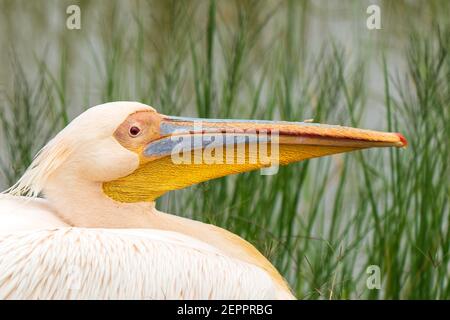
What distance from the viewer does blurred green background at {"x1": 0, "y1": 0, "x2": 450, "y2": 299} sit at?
465 cm

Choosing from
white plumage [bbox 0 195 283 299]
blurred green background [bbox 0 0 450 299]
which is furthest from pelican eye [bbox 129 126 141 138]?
blurred green background [bbox 0 0 450 299]

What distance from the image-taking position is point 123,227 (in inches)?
150

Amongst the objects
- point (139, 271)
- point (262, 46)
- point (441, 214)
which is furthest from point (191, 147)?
point (262, 46)

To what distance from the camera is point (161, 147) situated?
382cm

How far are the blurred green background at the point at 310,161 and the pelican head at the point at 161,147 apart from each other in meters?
0.64

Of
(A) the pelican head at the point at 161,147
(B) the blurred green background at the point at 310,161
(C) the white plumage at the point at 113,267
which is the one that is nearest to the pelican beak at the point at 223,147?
(A) the pelican head at the point at 161,147

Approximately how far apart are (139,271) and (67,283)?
0.22m

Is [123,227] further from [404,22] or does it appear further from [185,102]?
[404,22]

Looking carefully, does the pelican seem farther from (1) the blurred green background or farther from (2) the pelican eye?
(1) the blurred green background

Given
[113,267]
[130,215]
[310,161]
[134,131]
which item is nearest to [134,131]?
[134,131]

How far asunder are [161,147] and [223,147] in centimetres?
23

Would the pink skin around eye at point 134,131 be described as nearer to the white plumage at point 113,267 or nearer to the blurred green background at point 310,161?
the white plumage at point 113,267

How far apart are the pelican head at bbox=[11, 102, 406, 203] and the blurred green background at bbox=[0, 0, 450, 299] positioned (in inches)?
25.4

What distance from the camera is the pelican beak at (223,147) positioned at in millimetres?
3738
